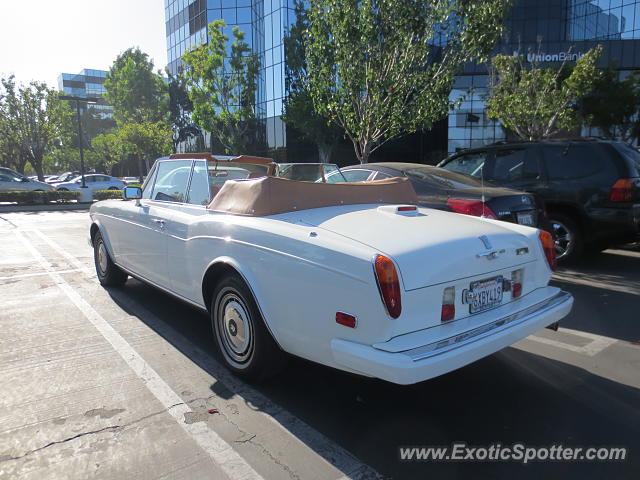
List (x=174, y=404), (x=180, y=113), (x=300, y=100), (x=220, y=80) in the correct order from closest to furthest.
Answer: (x=174, y=404), (x=220, y=80), (x=300, y=100), (x=180, y=113)

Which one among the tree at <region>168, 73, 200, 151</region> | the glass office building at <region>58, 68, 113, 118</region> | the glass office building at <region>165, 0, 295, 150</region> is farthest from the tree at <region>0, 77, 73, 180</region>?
the glass office building at <region>58, 68, 113, 118</region>

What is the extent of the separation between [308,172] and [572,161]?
4.31m

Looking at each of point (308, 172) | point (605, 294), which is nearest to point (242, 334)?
point (308, 172)

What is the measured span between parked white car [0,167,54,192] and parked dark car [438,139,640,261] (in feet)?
79.6

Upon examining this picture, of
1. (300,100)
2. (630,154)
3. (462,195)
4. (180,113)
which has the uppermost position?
(180,113)

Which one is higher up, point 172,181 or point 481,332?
point 172,181

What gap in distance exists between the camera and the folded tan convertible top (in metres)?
3.36

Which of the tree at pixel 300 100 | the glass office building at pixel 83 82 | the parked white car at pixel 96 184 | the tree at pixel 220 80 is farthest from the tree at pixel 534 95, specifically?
the glass office building at pixel 83 82

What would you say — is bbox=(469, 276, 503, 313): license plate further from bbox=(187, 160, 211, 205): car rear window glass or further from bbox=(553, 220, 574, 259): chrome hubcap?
bbox=(553, 220, 574, 259): chrome hubcap

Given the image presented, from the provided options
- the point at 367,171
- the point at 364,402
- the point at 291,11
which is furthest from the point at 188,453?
the point at 291,11

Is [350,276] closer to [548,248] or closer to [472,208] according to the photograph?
[548,248]

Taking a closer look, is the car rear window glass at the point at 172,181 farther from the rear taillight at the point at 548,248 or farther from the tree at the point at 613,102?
the tree at the point at 613,102

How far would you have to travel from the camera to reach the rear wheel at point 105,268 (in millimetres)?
5773

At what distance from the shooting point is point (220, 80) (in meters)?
25.2
